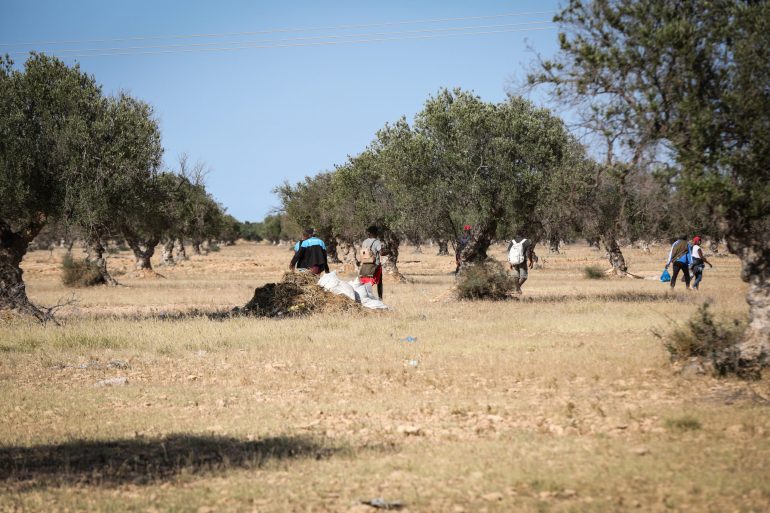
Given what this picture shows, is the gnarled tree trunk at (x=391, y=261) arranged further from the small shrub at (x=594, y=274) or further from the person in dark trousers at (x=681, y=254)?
the person in dark trousers at (x=681, y=254)

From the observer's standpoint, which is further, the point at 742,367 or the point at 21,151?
the point at 21,151

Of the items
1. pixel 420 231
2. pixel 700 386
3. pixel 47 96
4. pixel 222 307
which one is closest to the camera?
pixel 700 386

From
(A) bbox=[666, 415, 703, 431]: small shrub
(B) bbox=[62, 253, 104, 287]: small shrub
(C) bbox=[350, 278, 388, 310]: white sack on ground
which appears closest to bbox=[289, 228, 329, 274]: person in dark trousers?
(C) bbox=[350, 278, 388, 310]: white sack on ground

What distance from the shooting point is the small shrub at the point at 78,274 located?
3600 centimetres

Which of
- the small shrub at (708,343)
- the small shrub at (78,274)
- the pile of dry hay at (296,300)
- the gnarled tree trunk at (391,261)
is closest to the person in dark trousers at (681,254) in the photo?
the pile of dry hay at (296,300)

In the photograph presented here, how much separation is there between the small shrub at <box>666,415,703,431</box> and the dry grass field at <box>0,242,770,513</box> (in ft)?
0.07

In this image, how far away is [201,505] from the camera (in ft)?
19.5

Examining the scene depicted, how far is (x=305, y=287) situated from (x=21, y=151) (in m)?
7.58

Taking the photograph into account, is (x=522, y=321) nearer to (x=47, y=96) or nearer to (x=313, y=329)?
(x=313, y=329)

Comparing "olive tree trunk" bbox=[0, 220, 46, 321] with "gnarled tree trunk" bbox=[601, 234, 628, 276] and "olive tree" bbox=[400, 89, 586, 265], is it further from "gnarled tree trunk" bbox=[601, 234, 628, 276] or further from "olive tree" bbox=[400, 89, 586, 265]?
"gnarled tree trunk" bbox=[601, 234, 628, 276]

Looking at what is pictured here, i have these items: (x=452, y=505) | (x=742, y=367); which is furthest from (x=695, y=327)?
(x=452, y=505)

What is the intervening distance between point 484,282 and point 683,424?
1514 cm

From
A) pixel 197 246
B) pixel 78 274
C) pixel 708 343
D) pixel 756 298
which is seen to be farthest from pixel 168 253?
pixel 756 298

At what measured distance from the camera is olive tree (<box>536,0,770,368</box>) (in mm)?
9880
